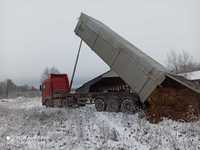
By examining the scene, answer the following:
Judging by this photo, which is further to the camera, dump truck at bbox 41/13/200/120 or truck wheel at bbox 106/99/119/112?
truck wheel at bbox 106/99/119/112

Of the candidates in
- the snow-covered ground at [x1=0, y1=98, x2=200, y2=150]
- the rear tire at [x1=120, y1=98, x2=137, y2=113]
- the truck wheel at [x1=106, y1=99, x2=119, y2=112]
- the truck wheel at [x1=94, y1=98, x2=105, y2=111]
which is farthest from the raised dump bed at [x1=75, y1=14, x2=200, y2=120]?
the truck wheel at [x1=94, y1=98, x2=105, y2=111]

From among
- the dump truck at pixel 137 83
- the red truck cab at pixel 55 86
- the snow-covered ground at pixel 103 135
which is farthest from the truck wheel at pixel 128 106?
the red truck cab at pixel 55 86

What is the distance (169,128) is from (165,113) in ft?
6.39

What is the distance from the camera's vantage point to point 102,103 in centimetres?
1670

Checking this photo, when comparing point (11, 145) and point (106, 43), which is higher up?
point (106, 43)

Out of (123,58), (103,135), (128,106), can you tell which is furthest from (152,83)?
(103,135)

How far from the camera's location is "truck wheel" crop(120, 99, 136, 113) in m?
14.9

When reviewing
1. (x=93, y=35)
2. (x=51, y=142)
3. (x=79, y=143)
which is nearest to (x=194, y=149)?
(x=79, y=143)

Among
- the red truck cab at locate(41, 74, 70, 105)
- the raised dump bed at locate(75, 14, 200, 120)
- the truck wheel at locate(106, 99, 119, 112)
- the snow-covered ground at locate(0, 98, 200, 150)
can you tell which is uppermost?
the raised dump bed at locate(75, 14, 200, 120)

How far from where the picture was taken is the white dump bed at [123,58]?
40.4 ft

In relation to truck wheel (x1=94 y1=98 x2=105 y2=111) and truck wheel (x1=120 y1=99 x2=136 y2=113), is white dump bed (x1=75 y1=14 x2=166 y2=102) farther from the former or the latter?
truck wheel (x1=94 y1=98 x2=105 y2=111)

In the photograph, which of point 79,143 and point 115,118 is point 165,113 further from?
point 79,143

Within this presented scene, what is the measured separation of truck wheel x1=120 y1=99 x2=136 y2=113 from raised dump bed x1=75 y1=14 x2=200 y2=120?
1498 millimetres

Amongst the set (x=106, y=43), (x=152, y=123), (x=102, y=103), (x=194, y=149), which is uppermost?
(x=106, y=43)
